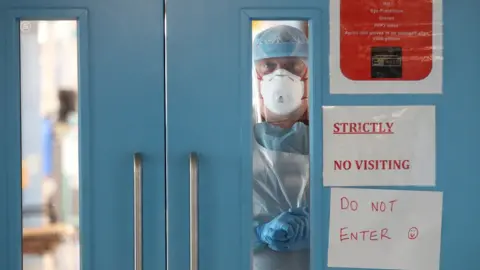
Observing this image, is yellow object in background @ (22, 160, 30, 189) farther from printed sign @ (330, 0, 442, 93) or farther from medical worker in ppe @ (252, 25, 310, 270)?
printed sign @ (330, 0, 442, 93)

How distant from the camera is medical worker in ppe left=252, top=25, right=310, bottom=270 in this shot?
115cm

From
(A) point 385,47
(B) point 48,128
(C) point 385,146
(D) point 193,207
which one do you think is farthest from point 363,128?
(B) point 48,128

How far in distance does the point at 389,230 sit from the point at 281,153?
0.27 metres

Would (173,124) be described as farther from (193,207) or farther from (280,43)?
(280,43)

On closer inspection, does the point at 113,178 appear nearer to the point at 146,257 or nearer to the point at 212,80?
the point at 146,257

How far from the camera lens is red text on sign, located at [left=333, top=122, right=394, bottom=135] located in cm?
115

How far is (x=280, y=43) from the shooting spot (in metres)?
1.15

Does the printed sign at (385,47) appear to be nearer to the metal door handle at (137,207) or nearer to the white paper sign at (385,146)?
the white paper sign at (385,146)

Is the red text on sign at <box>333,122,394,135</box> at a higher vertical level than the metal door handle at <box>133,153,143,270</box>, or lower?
higher

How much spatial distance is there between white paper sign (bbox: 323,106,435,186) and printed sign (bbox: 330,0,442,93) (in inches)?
2.0

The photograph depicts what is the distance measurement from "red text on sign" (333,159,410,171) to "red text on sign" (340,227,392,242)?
0.41 feet

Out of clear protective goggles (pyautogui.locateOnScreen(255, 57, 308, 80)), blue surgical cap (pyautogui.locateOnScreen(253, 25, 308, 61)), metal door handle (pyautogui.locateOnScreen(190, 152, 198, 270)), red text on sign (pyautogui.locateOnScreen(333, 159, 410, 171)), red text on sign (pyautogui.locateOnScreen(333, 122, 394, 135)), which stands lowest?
metal door handle (pyautogui.locateOnScreen(190, 152, 198, 270))

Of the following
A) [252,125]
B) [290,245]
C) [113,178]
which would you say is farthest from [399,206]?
[113,178]

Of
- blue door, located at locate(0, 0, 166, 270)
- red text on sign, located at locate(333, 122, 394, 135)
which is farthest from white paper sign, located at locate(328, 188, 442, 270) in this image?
blue door, located at locate(0, 0, 166, 270)
